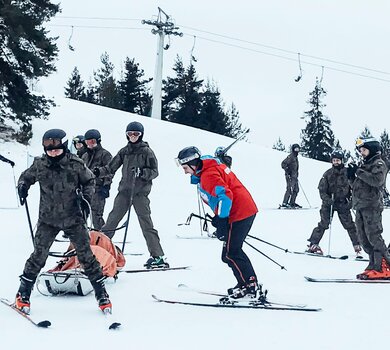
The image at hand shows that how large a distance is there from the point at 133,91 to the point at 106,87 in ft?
25.2

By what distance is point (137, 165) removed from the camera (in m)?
7.92

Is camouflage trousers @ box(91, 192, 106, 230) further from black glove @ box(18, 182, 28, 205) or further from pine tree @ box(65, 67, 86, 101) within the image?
pine tree @ box(65, 67, 86, 101)

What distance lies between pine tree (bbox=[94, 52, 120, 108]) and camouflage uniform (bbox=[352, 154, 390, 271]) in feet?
156

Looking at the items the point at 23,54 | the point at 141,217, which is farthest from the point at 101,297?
the point at 23,54

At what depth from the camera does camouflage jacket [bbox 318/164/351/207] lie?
32.1 ft

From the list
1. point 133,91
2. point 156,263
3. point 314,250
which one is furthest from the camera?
point 133,91

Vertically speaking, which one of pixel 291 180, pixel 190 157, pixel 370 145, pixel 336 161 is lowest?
pixel 291 180

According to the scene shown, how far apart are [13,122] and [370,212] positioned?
69.3ft

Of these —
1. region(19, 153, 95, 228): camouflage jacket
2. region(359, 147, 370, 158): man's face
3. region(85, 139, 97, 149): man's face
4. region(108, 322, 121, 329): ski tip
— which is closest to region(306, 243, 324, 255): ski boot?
region(359, 147, 370, 158): man's face

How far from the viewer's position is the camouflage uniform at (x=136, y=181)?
7.80 m

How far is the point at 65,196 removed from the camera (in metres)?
5.23

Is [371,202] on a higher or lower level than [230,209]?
higher

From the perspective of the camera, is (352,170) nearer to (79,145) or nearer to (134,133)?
(134,133)

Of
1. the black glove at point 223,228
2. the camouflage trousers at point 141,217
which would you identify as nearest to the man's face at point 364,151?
the black glove at point 223,228
